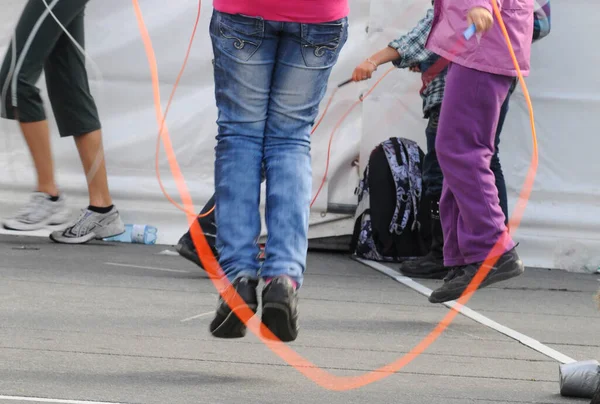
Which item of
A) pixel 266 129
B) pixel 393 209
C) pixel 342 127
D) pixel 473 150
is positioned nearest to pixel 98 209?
pixel 342 127

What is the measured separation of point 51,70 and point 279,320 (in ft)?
10.3

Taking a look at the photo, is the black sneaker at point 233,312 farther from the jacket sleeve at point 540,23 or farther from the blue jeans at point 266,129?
the jacket sleeve at point 540,23

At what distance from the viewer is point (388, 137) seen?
19.9 feet

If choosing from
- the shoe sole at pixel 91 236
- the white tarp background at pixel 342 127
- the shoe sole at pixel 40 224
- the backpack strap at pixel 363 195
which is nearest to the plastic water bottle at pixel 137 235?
the white tarp background at pixel 342 127

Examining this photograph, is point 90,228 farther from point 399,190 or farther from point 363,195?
point 399,190

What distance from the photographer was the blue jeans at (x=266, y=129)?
2916 millimetres

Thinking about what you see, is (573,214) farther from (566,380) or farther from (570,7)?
(566,380)

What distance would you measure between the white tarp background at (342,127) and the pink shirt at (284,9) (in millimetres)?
3095

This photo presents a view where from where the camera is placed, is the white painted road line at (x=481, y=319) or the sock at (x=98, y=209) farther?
the sock at (x=98, y=209)

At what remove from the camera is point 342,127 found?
20.0 feet

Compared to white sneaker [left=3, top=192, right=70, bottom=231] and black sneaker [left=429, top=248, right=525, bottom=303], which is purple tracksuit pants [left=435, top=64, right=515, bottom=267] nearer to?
black sneaker [left=429, top=248, right=525, bottom=303]

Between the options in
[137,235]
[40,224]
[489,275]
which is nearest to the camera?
[489,275]

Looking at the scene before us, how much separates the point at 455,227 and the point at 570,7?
7.67 ft

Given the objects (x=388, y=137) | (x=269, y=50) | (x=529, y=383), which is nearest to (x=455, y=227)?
(x=529, y=383)
